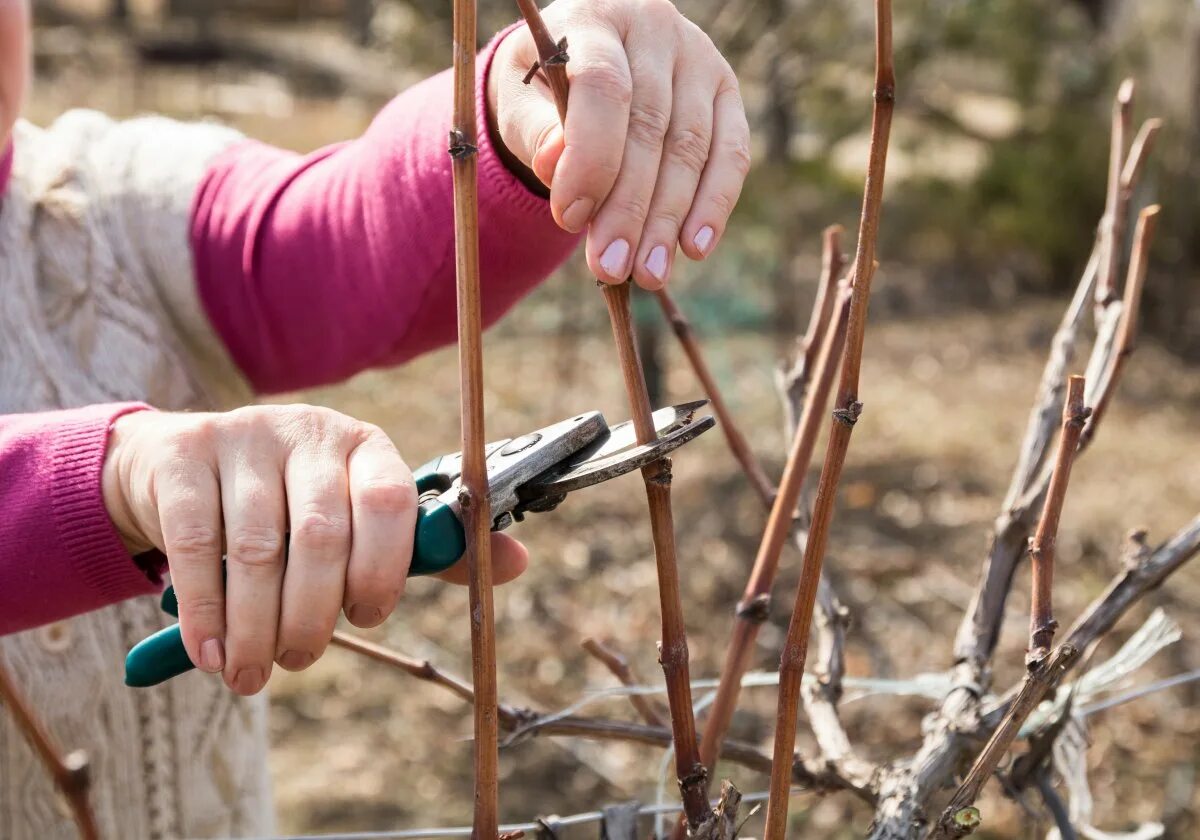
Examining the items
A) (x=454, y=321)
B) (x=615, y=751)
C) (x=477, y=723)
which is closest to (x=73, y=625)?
(x=454, y=321)

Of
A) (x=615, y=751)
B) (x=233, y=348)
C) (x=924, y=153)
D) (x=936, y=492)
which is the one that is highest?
(x=924, y=153)

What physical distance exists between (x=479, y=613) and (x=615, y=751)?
203cm

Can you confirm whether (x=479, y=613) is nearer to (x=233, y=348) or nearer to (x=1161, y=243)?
(x=233, y=348)

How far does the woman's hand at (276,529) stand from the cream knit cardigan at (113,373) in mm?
530

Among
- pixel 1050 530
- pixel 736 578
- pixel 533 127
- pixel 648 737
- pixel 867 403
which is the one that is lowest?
pixel 736 578

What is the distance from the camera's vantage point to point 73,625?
108cm

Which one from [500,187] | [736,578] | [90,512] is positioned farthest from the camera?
[736,578]

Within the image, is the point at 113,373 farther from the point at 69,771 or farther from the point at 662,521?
the point at 662,521

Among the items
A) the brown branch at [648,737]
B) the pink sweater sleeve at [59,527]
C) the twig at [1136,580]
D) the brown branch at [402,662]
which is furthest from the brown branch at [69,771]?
the twig at [1136,580]

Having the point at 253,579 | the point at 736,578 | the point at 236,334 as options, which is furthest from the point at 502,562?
the point at 736,578

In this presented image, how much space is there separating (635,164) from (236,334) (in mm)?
621

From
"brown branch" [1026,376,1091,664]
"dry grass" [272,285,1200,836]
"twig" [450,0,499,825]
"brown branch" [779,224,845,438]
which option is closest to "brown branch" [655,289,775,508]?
"brown branch" [779,224,845,438]

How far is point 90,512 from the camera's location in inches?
27.0

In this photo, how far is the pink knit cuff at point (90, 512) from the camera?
69cm
